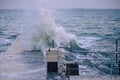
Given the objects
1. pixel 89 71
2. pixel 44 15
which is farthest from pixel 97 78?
pixel 44 15

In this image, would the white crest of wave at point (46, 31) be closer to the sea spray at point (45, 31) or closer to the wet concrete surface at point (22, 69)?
the sea spray at point (45, 31)

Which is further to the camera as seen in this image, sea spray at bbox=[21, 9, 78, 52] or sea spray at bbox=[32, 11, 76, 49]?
sea spray at bbox=[32, 11, 76, 49]

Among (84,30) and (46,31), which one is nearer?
(46,31)

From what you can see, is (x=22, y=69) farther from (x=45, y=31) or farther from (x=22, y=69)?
(x=45, y=31)

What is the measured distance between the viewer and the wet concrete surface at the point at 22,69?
4.82 m

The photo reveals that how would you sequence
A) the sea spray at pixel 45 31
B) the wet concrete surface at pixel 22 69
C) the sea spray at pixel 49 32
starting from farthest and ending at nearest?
the sea spray at pixel 49 32 → the sea spray at pixel 45 31 → the wet concrete surface at pixel 22 69

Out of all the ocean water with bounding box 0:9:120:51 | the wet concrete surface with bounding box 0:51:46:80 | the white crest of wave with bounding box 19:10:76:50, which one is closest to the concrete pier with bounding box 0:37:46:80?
the wet concrete surface with bounding box 0:51:46:80

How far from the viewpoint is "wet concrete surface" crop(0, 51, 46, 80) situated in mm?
4816

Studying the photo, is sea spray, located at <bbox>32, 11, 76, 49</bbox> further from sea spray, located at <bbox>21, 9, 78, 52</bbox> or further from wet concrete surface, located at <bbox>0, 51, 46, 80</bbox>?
wet concrete surface, located at <bbox>0, 51, 46, 80</bbox>

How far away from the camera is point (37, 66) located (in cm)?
549

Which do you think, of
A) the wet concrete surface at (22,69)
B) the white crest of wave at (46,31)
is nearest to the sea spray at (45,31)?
the white crest of wave at (46,31)

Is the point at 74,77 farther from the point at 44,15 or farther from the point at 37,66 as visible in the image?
the point at 44,15

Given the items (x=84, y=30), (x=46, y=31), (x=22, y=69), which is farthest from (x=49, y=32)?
(x=84, y=30)

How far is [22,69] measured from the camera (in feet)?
17.5
